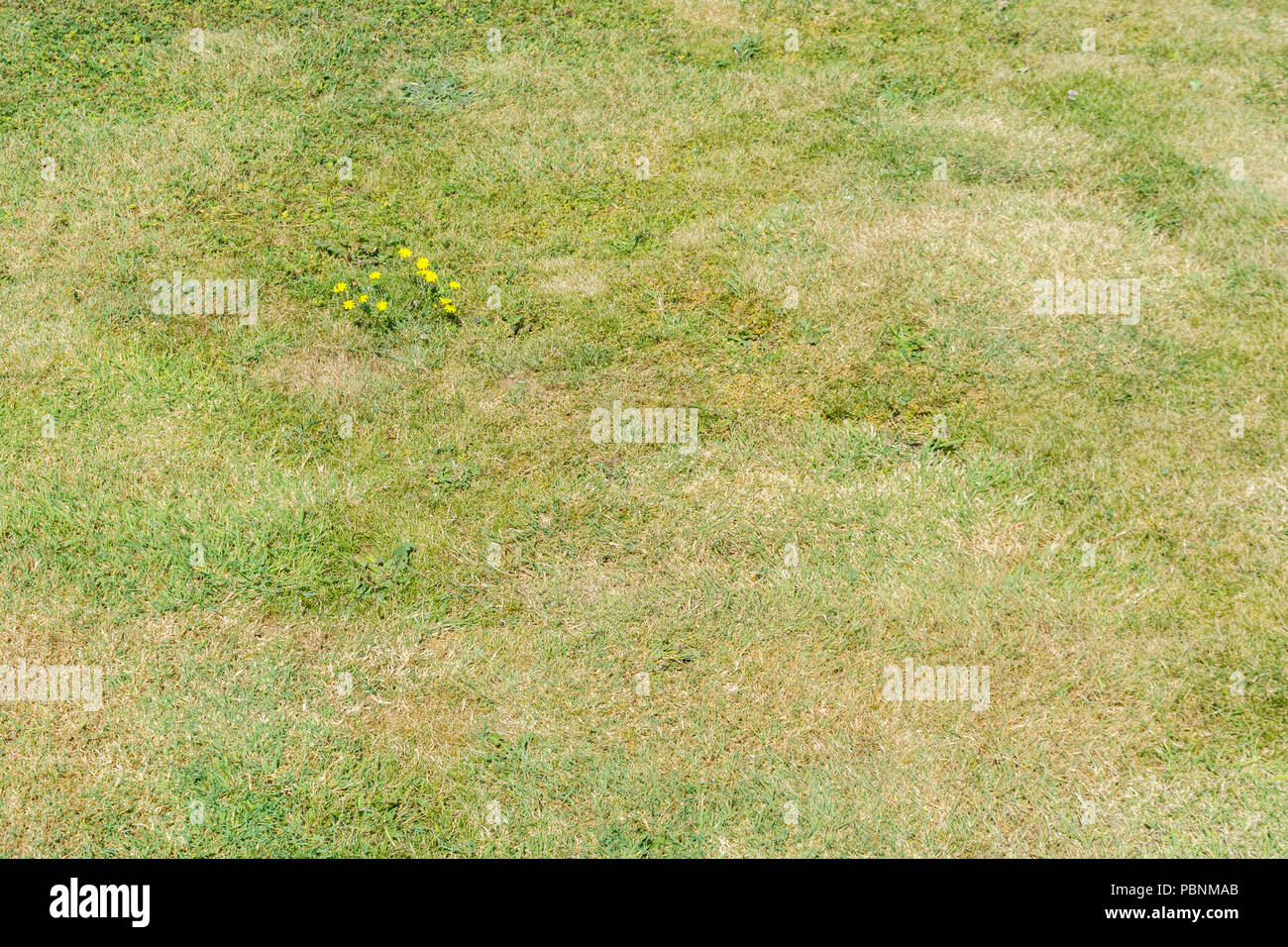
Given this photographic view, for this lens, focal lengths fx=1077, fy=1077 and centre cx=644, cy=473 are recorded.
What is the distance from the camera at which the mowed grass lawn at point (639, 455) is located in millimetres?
4766

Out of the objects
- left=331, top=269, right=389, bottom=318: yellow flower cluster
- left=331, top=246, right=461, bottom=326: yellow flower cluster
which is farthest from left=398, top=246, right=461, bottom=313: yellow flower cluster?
left=331, top=269, right=389, bottom=318: yellow flower cluster

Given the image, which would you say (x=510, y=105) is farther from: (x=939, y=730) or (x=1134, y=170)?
(x=939, y=730)

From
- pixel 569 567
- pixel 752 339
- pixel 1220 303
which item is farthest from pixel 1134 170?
pixel 569 567

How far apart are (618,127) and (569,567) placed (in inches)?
194

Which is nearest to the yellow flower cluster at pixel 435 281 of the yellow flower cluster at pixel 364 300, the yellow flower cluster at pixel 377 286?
the yellow flower cluster at pixel 377 286

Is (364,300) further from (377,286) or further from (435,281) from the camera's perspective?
(435,281)

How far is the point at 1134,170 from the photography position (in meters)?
8.53

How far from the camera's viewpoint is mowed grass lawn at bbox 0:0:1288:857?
188 inches

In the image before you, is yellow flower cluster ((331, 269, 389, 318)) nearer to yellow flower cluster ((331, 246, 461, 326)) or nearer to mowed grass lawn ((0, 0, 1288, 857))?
yellow flower cluster ((331, 246, 461, 326))

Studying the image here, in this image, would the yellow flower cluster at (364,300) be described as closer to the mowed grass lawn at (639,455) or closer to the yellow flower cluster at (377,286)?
the yellow flower cluster at (377,286)

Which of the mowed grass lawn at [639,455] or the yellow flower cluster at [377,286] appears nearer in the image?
the mowed grass lawn at [639,455]

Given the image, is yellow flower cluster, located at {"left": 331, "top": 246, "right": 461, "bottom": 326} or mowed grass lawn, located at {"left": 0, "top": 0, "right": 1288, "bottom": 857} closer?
mowed grass lawn, located at {"left": 0, "top": 0, "right": 1288, "bottom": 857}

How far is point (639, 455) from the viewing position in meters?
6.30

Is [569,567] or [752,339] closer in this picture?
[569,567]
